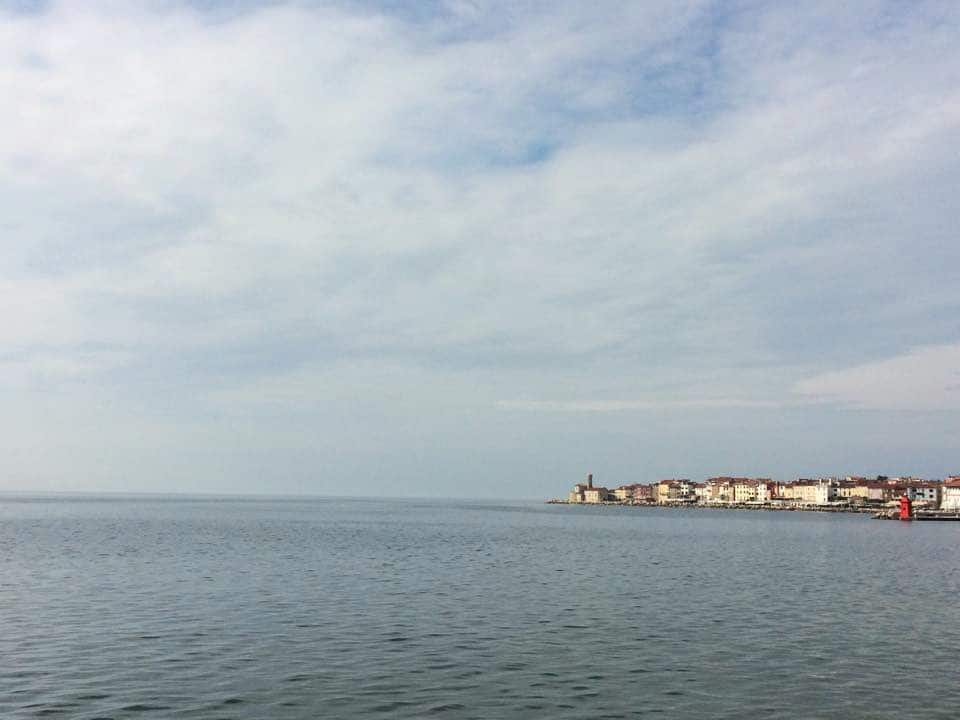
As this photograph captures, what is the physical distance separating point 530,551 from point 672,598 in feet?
105

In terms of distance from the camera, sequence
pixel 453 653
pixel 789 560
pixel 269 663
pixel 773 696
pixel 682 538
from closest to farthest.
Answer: pixel 773 696 → pixel 269 663 → pixel 453 653 → pixel 789 560 → pixel 682 538

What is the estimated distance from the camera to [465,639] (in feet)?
98.4

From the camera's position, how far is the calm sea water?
72.1 feet

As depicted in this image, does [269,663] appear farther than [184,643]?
No

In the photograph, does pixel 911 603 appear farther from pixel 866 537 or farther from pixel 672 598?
pixel 866 537

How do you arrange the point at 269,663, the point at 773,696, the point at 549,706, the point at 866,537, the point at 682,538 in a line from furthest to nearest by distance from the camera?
the point at 866,537 → the point at 682,538 → the point at 269,663 → the point at 773,696 → the point at 549,706

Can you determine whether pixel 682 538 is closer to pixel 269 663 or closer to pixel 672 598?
pixel 672 598

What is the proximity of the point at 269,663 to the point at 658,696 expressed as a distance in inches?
444

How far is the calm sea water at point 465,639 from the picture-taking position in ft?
72.1

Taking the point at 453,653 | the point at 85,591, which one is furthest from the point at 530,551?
the point at 453,653

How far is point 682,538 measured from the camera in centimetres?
10169

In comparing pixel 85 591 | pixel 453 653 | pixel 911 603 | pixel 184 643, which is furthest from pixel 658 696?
pixel 85 591

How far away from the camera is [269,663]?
84.1 ft

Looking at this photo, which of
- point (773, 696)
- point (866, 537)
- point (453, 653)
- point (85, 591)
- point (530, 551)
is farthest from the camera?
point (866, 537)
